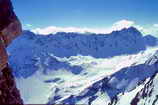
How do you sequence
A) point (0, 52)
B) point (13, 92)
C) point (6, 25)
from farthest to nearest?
point (13, 92), point (6, 25), point (0, 52)

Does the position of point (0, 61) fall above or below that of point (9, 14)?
below

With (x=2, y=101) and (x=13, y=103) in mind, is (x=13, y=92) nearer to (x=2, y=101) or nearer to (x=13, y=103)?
(x=13, y=103)

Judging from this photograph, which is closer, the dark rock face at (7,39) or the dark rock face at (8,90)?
the dark rock face at (8,90)

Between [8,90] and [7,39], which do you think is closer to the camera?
[8,90]

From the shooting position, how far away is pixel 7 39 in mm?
24781

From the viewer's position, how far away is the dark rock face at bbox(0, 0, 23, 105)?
75.2ft

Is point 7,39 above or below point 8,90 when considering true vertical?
above

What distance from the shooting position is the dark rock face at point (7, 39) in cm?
2291

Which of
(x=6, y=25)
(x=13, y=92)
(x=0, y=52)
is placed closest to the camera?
(x=0, y=52)

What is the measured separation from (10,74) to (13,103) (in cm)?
279

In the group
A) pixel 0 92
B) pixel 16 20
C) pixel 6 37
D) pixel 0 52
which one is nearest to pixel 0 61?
pixel 0 52

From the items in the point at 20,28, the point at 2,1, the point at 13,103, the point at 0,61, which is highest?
the point at 2,1

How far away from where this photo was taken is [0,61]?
21.2m

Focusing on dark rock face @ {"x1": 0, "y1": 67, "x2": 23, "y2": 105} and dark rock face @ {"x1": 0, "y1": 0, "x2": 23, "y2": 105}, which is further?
dark rock face @ {"x1": 0, "y1": 0, "x2": 23, "y2": 105}
